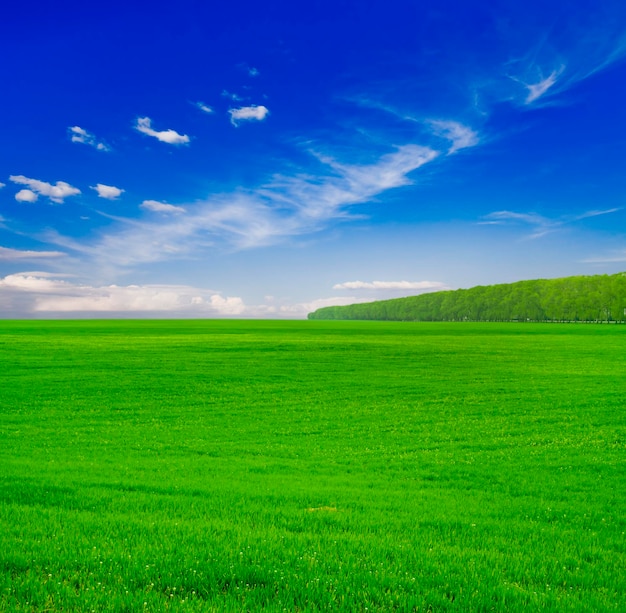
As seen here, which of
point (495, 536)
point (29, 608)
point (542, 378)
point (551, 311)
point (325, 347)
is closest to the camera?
point (29, 608)

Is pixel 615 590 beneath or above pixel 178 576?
beneath

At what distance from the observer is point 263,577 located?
737cm

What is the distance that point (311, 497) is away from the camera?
12680 mm

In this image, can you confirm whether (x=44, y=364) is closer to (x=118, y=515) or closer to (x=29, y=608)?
(x=118, y=515)

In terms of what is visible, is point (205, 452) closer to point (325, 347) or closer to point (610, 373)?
point (610, 373)

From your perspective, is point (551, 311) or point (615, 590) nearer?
point (615, 590)

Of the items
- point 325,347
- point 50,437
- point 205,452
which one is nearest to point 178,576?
point 205,452

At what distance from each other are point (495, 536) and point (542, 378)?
35807 millimetres

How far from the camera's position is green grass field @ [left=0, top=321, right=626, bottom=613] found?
7199mm

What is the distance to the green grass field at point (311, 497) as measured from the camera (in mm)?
7199

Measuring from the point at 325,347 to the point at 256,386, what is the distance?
101 ft

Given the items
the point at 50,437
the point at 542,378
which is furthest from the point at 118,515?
the point at 542,378

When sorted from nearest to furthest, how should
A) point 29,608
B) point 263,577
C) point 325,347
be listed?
point 29,608, point 263,577, point 325,347

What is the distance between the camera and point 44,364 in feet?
159
